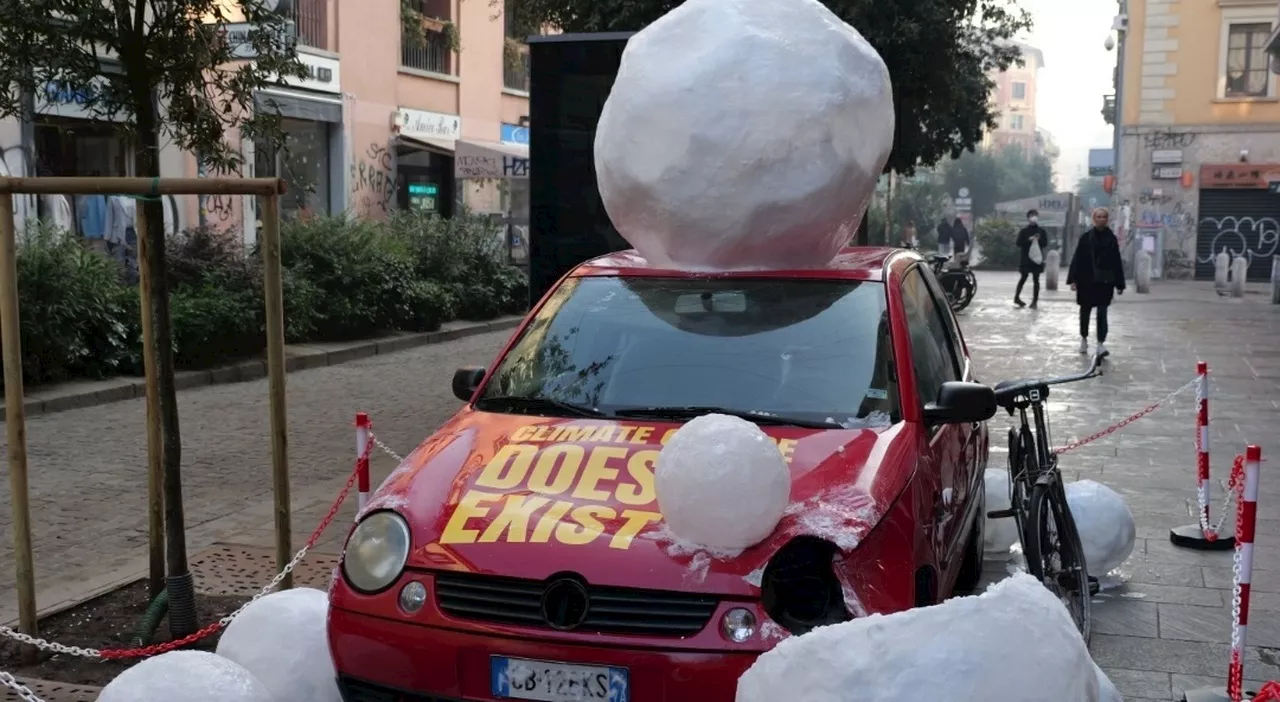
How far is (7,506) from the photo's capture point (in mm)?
7652

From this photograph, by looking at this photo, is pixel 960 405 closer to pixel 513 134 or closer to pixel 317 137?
pixel 317 137

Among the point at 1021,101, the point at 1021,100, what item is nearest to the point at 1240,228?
the point at 1021,100

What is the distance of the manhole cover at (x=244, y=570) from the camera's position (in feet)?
19.6

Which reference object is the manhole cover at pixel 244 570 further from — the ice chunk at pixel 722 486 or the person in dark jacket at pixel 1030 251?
the person in dark jacket at pixel 1030 251

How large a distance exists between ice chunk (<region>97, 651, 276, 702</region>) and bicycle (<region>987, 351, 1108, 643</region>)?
3077 mm

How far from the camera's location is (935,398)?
4.66m

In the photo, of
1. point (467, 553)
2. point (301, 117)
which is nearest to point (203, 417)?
point (467, 553)

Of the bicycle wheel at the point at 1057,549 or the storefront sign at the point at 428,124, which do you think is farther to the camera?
the storefront sign at the point at 428,124

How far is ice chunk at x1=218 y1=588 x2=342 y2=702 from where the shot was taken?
3.82m

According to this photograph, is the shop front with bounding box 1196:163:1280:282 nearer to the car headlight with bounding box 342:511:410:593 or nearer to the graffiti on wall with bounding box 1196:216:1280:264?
the graffiti on wall with bounding box 1196:216:1280:264

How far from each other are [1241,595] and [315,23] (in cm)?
2150

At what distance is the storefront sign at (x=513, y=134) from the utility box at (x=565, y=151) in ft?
65.3

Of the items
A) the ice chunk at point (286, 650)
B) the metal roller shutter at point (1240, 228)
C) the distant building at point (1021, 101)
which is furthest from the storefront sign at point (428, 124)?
the distant building at point (1021, 101)

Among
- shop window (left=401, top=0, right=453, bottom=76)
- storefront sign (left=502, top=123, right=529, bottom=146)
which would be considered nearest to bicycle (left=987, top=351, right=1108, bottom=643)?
shop window (left=401, top=0, right=453, bottom=76)
